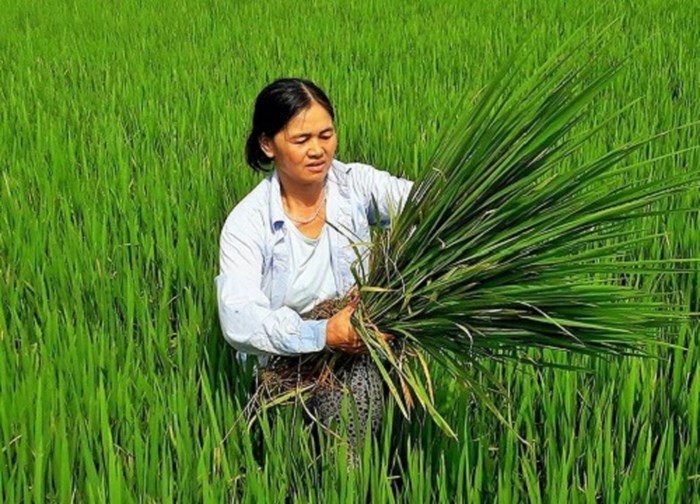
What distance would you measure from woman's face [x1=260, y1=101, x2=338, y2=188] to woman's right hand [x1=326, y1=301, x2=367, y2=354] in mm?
274

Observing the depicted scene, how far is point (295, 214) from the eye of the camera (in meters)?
1.49

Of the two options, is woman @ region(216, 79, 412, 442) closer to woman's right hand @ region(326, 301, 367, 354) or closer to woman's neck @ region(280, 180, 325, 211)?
woman's neck @ region(280, 180, 325, 211)

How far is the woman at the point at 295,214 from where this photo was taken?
140cm

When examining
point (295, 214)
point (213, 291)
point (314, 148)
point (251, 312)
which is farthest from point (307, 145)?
point (213, 291)

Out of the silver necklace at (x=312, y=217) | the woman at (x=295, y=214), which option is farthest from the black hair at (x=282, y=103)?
the silver necklace at (x=312, y=217)

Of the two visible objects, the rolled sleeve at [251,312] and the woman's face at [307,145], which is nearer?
the rolled sleeve at [251,312]

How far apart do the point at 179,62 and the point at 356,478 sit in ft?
10.6

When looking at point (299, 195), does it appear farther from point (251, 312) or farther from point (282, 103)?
point (251, 312)

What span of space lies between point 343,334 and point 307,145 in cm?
33

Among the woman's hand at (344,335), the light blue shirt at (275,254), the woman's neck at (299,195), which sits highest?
the woman's neck at (299,195)

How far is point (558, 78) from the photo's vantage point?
115cm

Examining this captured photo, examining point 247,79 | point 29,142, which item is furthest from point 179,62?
point 29,142

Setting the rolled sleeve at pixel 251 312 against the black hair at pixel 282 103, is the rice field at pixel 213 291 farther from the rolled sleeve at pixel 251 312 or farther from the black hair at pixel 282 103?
the black hair at pixel 282 103

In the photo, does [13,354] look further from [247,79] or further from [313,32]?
[313,32]
